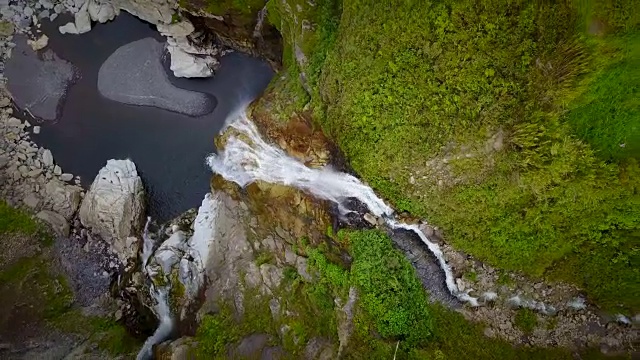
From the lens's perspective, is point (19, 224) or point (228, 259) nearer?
point (228, 259)

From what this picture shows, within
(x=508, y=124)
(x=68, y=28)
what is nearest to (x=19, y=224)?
(x=68, y=28)

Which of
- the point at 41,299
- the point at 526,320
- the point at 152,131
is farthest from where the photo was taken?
the point at 152,131

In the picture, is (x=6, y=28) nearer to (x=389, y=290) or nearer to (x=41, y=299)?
(x=41, y=299)

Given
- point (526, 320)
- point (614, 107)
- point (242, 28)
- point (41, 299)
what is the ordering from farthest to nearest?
1. point (242, 28)
2. point (41, 299)
3. point (526, 320)
4. point (614, 107)

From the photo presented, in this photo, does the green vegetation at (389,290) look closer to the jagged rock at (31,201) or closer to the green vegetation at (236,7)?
the green vegetation at (236,7)

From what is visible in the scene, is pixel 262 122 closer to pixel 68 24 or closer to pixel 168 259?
pixel 168 259

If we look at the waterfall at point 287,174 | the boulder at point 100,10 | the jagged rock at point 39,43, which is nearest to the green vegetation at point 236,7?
the waterfall at point 287,174

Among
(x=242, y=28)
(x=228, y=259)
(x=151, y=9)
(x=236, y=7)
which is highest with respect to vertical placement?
(x=236, y=7)

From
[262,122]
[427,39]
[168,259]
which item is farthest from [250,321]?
[427,39]
